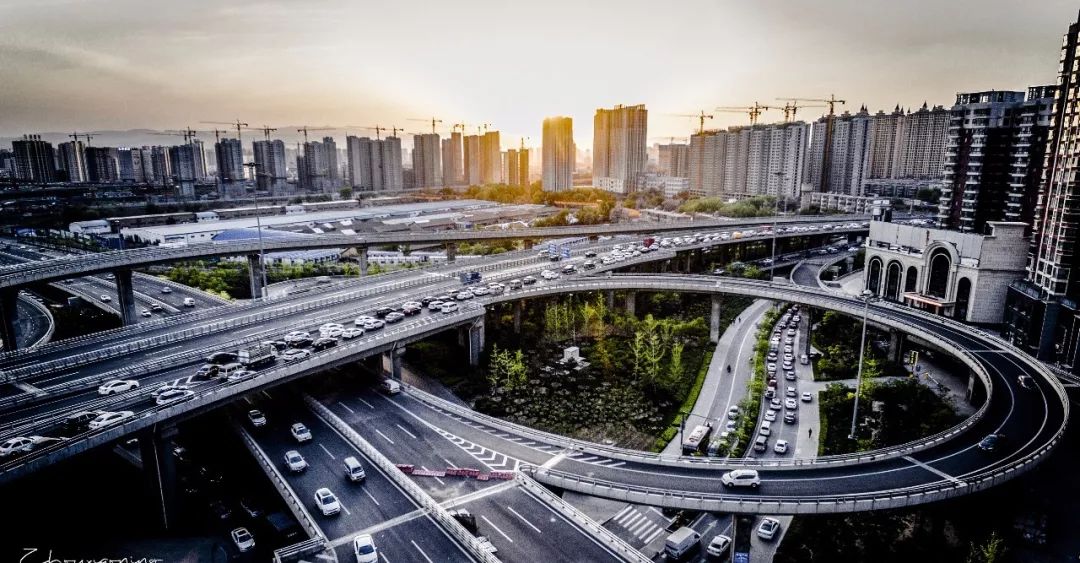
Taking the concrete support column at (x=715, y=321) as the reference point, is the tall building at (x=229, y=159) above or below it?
above

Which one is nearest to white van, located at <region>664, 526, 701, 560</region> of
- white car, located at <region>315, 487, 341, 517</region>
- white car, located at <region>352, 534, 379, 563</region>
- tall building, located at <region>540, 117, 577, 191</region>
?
white car, located at <region>352, 534, 379, 563</region>

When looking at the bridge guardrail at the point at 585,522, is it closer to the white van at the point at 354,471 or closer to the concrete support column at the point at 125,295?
the white van at the point at 354,471


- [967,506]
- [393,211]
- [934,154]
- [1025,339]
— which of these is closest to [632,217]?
[393,211]

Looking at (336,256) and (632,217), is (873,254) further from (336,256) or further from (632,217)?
(632,217)

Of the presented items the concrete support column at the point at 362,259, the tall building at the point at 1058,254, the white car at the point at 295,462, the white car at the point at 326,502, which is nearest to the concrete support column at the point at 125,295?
the concrete support column at the point at 362,259

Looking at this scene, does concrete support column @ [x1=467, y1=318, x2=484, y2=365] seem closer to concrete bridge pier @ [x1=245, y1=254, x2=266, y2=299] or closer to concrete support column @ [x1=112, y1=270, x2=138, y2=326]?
concrete bridge pier @ [x1=245, y1=254, x2=266, y2=299]
